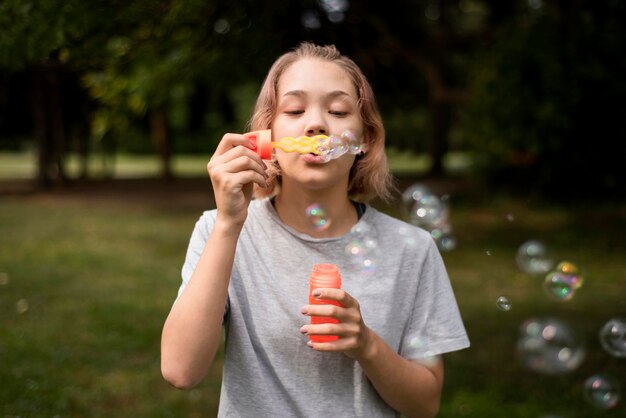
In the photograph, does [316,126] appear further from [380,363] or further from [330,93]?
[380,363]

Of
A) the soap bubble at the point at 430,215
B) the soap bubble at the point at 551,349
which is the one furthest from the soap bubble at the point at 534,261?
the soap bubble at the point at 551,349

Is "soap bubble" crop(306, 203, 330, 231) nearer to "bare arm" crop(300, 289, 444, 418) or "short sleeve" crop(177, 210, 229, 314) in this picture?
"short sleeve" crop(177, 210, 229, 314)

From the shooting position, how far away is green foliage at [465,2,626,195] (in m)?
9.15

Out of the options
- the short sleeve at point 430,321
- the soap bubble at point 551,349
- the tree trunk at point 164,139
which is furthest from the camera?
the tree trunk at point 164,139

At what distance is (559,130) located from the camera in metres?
9.46

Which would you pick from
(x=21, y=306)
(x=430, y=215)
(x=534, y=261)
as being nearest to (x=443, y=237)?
(x=430, y=215)

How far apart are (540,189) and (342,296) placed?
10482 millimetres

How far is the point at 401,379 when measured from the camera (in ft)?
4.99

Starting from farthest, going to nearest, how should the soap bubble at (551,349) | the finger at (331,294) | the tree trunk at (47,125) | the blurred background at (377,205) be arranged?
the tree trunk at (47,125), the blurred background at (377,205), the soap bubble at (551,349), the finger at (331,294)

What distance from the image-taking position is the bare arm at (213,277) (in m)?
1.41

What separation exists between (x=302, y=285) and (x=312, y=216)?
184mm

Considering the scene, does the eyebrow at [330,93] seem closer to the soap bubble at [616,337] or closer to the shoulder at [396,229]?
the shoulder at [396,229]

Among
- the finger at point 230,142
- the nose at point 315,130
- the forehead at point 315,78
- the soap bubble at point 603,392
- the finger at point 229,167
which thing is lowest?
the soap bubble at point 603,392

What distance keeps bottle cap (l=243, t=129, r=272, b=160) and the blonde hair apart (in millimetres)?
167
